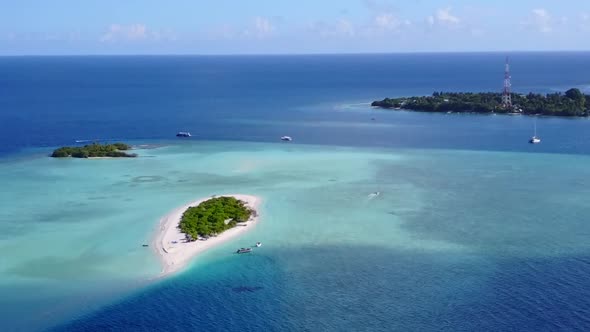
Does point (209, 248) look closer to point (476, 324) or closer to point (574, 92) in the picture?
point (476, 324)

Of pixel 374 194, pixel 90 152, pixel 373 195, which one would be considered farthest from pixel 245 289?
pixel 90 152

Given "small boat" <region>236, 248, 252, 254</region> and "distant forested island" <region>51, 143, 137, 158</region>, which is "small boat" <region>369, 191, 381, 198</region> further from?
"distant forested island" <region>51, 143, 137, 158</region>

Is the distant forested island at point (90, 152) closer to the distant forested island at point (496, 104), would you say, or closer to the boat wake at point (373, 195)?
the boat wake at point (373, 195)

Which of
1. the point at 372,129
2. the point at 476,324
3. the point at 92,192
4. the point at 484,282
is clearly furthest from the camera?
the point at 372,129

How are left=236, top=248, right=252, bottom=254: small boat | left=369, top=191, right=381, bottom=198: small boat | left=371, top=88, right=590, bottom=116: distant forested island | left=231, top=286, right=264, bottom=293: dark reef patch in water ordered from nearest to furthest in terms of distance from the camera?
left=231, top=286, right=264, bottom=293: dark reef patch in water → left=236, top=248, right=252, bottom=254: small boat → left=369, top=191, right=381, bottom=198: small boat → left=371, top=88, right=590, bottom=116: distant forested island

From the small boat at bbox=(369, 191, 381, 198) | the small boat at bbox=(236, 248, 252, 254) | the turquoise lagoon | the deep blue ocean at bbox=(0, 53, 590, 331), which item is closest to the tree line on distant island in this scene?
the turquoise lagoon

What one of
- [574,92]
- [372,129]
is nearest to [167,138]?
[372,129]
